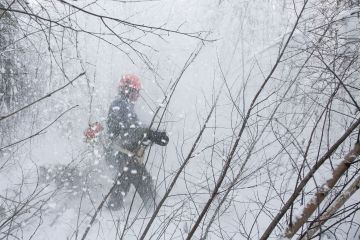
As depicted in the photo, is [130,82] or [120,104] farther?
[130,82]

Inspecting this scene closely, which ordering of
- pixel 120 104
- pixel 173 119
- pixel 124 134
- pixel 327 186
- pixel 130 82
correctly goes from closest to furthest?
pixel 327 186 < pixel 124 134 < pixel 120 104 < pixel 130 82 < pixel 173 119

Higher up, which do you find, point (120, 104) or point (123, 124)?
point (120, 104)

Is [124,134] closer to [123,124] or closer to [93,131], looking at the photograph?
[123,124]

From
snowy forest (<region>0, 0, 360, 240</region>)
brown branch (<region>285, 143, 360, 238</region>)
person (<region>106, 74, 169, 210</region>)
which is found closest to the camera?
brown branch (<region>285, 143, 360, 238</region>)

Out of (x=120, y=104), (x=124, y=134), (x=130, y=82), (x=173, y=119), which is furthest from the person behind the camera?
(x=173, y=119)

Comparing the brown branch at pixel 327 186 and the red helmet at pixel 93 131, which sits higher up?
the red helmet at pixel 93 131

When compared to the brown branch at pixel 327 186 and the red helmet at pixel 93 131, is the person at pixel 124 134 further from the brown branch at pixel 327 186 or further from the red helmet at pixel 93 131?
the brown branch at pixel 327 186

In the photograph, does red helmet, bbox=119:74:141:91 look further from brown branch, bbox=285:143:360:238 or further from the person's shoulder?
brown branch, bbox=285:143:360:238

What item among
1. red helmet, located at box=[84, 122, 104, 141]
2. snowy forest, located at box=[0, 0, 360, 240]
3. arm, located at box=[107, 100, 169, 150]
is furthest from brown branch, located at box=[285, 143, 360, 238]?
red helmet, located at box=[84, 122, 104, 141]

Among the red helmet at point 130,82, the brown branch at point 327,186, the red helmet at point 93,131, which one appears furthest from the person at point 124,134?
the brown branch at point 327,186

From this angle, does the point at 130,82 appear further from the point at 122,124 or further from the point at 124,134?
the point at 124,134

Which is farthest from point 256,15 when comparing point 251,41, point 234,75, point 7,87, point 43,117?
point 7,87

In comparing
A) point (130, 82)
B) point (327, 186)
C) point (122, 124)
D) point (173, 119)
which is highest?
point (173, 119)

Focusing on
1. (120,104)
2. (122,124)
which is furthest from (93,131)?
(120,104)
